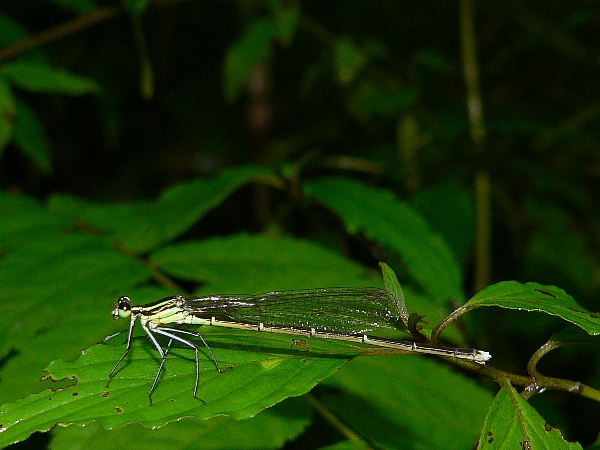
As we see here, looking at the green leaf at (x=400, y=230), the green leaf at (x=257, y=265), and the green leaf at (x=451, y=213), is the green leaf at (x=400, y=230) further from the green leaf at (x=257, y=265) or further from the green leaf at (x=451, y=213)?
the green leaf at (x=451, y=213)

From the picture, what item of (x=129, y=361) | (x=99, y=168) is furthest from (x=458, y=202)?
(x=99, y=168)

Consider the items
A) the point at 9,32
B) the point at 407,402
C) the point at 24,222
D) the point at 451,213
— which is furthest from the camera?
the point at 451,213

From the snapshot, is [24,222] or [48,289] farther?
[24,222]

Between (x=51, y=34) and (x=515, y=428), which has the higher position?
(x=51, y=34)

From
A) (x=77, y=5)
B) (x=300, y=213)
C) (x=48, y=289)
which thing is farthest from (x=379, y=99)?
(x=48, y=289)

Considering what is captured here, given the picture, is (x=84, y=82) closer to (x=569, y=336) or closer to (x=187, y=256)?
(x=187, y=256)

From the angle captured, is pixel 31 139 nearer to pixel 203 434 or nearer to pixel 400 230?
Answer: pixel 400 230

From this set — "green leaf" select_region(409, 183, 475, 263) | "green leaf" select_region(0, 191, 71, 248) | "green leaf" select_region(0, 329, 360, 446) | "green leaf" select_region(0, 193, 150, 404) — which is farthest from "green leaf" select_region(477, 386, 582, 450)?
"green leaf" select_region(409, 183, 475, 263)
